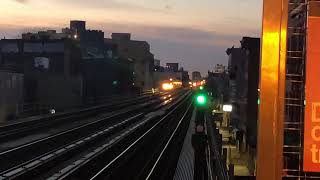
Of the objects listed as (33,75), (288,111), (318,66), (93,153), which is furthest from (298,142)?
(33,75)

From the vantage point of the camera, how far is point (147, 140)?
1629 inches

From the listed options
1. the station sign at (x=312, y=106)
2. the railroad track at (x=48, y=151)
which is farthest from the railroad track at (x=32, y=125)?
the station sign at (x=312, y=106)

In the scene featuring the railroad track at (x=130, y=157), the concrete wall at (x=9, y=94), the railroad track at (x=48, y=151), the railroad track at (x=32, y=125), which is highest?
the concrete wall at (x=9, y=94)

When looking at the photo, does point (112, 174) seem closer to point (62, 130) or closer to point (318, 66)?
point (62, 130)

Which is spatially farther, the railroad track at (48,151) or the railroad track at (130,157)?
the railroad track at (130,157)

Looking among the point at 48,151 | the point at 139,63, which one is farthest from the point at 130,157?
the point at 139,63

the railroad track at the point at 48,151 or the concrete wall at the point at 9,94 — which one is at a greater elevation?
the concrete wall at the point at 9,94

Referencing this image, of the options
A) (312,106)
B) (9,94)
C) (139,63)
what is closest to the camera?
(312,106)

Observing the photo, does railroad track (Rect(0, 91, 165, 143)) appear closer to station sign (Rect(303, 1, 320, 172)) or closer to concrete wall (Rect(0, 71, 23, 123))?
concrete wall (Rect(0, 71, 23, 123))

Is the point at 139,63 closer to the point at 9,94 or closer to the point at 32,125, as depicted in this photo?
the point at 9,94

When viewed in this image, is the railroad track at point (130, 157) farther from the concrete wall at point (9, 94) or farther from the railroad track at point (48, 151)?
the concrete wall at point (9, 94)

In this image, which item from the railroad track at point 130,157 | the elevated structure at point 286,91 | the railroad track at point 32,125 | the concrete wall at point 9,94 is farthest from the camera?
the concrete wall at point 9,94

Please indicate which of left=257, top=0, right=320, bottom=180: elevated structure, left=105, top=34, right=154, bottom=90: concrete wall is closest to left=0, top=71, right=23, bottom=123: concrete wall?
left=257, top=0, right=320, bottom=180: elevated structure

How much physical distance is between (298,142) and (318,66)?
0.42m
